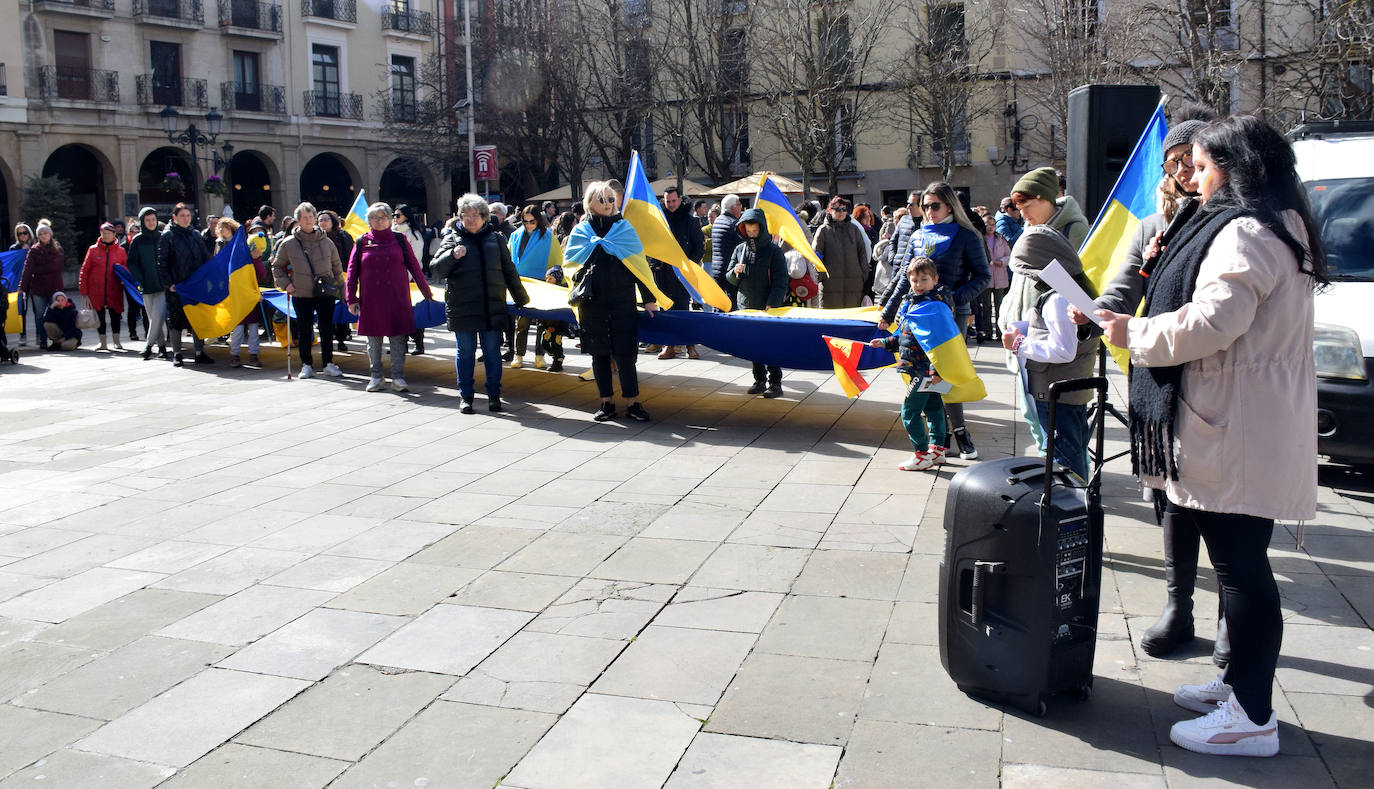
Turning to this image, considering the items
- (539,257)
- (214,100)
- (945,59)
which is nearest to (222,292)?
(539,257)

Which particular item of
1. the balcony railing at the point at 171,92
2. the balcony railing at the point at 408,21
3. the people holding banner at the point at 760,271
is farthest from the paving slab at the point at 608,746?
the balcony railing at the point at 408,21

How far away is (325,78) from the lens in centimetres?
4259

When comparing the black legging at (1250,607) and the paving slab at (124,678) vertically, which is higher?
the black legging at (1250,607)

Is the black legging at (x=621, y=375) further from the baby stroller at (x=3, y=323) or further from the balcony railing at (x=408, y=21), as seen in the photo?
the balcony railing at (x=408, y=21)

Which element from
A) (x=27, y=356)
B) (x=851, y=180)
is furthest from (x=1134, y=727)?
(x=851, y=180)

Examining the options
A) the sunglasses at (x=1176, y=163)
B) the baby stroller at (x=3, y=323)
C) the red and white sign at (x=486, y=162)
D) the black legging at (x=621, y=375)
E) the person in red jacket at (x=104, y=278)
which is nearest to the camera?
the sunglasses at (x=1176, y=163)

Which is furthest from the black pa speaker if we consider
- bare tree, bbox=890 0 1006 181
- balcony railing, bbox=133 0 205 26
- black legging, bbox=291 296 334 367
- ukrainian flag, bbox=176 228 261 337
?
balcony railing, bbox=133 0 205 26

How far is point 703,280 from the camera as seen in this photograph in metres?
10.6

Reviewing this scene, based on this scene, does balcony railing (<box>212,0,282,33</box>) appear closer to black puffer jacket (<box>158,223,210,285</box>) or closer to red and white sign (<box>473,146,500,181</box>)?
red and white sign (<box>473,146,500,181</box>)

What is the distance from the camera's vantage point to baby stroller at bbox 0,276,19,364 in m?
14.7

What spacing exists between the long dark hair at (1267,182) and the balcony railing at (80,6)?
127 feet

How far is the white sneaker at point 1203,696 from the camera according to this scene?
3.92 m

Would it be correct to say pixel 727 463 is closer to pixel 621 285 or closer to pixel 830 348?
pixel 830 348

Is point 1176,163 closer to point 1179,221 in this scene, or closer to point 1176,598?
point 1179,221
